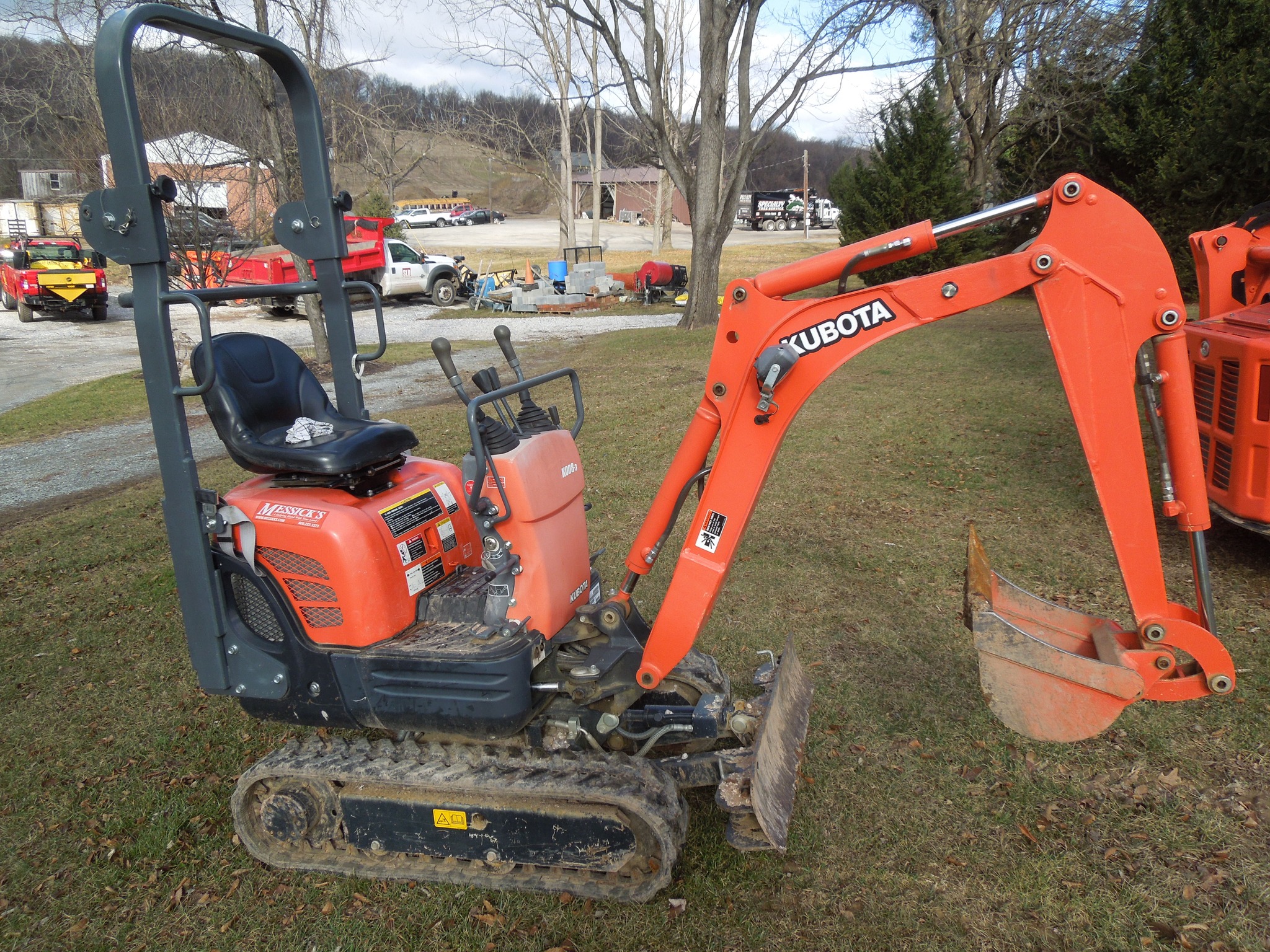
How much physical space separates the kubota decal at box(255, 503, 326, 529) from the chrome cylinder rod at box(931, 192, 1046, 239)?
2.53 metres

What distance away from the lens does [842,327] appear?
310 cm

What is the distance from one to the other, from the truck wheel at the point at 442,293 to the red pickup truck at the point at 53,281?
27.3 ft

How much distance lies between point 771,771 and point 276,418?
262 centimetres

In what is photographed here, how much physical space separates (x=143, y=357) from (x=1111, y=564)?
6.09m

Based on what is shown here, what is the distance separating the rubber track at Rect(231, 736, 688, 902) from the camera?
11.2 feet

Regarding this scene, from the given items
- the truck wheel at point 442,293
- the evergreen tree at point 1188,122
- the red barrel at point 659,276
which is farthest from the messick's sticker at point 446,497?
the truck wheel at point 442,293

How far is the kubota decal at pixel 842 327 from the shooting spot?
3.08 metres

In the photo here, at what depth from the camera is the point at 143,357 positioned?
3.30 m

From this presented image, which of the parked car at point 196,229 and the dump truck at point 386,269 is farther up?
the parked car at point 196,229

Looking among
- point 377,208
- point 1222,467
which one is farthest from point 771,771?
point 377,208

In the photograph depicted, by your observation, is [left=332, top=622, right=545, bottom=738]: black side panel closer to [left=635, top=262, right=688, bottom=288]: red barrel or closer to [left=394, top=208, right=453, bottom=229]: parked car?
[left=635, top=262, right=688, bottom=288]: red barrel

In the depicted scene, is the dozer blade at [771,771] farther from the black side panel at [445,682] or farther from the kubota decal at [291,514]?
the kubota decal at [291,514]

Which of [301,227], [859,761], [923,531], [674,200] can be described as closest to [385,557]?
[301,227]

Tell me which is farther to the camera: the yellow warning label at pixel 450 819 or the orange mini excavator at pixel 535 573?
the yellow warning label at pixel 450 819
